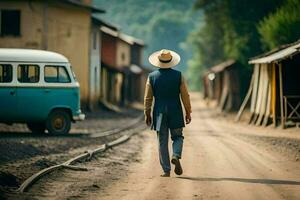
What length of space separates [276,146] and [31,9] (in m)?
19.9

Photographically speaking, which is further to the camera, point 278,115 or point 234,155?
point 278,115

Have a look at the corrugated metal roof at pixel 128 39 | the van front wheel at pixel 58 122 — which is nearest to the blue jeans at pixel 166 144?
the van front wheel at pixel 58 122

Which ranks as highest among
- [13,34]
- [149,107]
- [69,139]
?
[13,34]

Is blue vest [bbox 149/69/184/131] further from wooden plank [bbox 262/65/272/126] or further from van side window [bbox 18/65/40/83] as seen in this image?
wooden plank [bbox 262/65/272/126]

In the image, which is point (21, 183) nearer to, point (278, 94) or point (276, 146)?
point (276, 146)

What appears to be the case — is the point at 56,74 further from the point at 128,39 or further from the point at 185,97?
the point at 128,39

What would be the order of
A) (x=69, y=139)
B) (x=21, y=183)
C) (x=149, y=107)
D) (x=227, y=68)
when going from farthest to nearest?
(x=227, y=68) < (x=69, y=139) < (x=149, y=107) < (x=21, y=183)

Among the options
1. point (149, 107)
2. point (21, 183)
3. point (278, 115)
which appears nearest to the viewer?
point (21, 183)

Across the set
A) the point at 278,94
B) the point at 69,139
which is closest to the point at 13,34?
the point at 278,94

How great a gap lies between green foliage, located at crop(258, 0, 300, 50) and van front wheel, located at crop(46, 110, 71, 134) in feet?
57.2

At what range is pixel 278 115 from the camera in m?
28.2

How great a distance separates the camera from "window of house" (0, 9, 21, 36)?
35781 mm

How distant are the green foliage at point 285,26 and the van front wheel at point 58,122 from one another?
17429 mm

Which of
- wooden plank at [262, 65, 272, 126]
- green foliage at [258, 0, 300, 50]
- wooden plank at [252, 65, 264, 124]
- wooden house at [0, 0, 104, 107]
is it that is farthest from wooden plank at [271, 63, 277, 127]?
wooden house at [0, 0, 104, 107]
